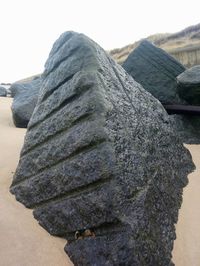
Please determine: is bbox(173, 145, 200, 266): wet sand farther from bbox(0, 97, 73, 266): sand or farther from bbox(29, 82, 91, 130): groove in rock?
bbox(29, 82, 91, 130): groove in rock

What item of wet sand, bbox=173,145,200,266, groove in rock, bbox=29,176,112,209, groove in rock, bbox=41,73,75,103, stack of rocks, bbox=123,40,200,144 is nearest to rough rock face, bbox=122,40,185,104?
stack of rocks, bbox=123,40,200,144

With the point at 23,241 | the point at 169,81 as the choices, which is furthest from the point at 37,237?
the point at 169,81

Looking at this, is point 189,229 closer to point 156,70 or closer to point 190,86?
point 190,86

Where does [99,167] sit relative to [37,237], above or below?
above

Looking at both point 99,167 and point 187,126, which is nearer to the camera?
point 99,167

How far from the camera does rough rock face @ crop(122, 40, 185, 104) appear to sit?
340 cm

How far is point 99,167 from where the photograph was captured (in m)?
1.51

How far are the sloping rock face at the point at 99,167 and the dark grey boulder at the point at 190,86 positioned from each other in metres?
1.05

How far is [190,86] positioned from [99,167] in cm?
191

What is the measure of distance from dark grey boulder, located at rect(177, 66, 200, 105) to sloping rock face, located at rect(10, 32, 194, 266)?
105 centimetres

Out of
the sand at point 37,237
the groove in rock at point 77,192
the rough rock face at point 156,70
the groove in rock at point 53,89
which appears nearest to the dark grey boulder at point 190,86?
the rough rock face at point 156,70

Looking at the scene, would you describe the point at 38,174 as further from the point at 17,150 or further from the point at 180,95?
the point at 180,95

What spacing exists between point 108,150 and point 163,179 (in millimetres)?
467

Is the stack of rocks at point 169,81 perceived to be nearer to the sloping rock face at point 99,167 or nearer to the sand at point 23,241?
the sloping rock face at point 99,167
